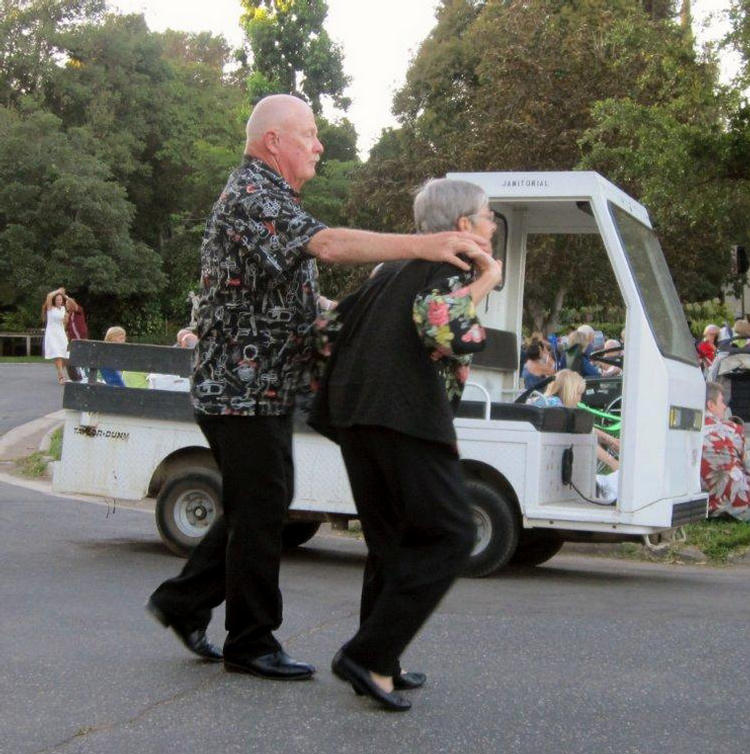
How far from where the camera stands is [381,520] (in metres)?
4.38

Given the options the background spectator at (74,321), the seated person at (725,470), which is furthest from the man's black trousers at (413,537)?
the background spectator at (74,321)

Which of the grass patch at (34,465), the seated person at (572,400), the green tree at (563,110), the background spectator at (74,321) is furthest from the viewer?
the background spectator at (74,321)

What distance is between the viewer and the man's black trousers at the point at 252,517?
4.52 metres

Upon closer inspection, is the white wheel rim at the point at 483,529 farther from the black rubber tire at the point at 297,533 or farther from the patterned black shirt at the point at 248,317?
the patterned black shirt at the point at 248,317

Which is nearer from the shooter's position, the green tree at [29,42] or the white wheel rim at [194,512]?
the white wheel rim at [194,512]

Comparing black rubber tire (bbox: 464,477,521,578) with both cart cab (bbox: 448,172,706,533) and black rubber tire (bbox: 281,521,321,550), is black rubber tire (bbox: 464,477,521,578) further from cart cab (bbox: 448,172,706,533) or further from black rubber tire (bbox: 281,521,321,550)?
black rubber tire (bbox: 281,521,321,550)

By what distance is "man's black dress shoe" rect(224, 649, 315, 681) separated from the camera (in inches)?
179

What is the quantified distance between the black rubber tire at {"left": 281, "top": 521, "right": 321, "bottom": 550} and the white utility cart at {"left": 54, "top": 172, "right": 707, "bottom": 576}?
2 centimetres

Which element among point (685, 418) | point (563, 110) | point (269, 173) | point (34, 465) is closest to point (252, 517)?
point (269, 173)

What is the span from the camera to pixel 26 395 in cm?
2155

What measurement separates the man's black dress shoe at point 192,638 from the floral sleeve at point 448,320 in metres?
1.44

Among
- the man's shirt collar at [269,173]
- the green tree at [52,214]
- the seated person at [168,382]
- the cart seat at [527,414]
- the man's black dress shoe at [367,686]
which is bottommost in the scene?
the man's black dress shoe at [367,686]

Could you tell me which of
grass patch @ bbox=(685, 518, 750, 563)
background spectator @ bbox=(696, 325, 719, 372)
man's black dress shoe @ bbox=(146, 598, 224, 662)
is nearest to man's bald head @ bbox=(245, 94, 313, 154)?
man's black dress shoe @ bbox=(146, 598, 224, 662)

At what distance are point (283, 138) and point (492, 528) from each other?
3.48 meters
